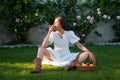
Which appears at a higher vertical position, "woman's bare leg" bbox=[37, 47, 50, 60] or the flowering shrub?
the flowering shrub

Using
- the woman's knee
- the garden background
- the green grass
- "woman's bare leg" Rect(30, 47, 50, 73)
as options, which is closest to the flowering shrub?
the garden background

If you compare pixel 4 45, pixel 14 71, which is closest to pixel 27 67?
pixel 14 71

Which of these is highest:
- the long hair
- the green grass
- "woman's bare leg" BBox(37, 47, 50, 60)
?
the long hair

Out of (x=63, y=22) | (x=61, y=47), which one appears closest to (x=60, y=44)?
(x=61, y=47)

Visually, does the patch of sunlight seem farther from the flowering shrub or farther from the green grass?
the flowering shrub

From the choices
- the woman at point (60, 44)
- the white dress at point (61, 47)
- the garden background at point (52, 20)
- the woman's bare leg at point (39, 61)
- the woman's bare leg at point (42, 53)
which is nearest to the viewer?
the woman's bare leg at point (39, 61)

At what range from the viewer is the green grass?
6701 mm

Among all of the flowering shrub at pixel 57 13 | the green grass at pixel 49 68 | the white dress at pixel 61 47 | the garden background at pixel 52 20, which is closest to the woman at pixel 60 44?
the white dress at pixel 61 47

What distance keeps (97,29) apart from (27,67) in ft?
15.4

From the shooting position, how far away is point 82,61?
7691 mm

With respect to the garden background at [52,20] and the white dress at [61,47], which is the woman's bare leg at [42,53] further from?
the garden background at [52,20]

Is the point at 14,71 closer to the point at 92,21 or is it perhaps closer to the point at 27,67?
the point at 27,67

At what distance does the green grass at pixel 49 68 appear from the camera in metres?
6.70

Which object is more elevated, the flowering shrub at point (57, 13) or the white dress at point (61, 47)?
the flowering shrub at point (57, 13)
